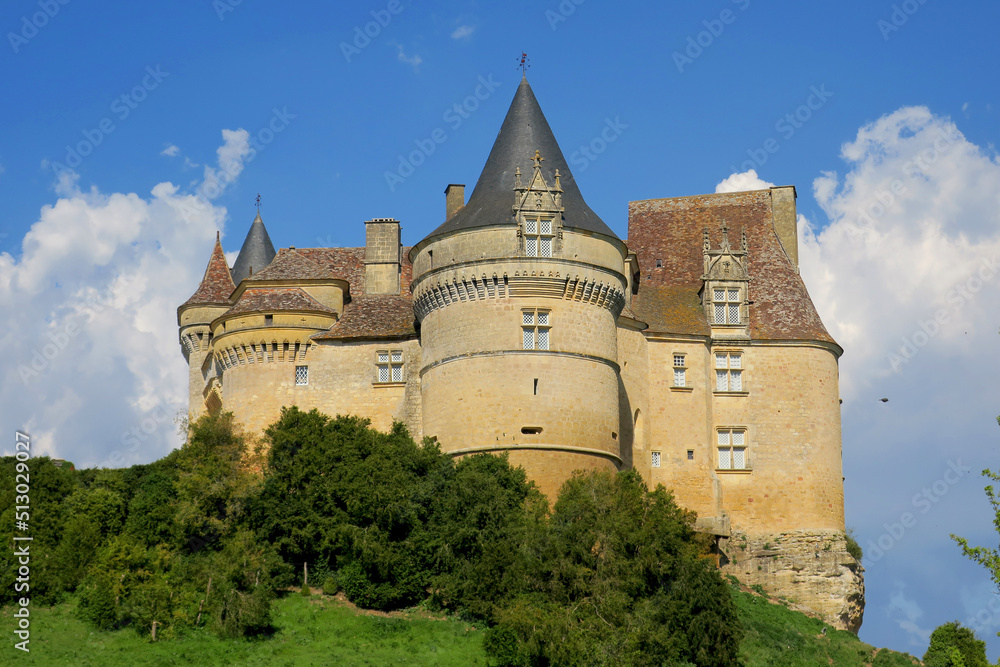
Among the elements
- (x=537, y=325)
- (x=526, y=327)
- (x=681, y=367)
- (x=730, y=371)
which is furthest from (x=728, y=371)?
(x=526, y=327)

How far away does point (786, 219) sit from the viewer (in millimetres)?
57938

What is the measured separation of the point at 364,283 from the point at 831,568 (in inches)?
709

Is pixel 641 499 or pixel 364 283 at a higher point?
pixel 364 283

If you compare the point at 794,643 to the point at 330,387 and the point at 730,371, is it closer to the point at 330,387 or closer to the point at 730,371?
the point at 730,371

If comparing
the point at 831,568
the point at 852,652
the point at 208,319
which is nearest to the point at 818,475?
the point at 831,568

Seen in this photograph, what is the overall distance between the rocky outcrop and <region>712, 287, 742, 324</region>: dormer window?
7266mm

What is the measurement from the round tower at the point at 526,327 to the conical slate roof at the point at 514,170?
7 cm

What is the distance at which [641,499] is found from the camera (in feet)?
148

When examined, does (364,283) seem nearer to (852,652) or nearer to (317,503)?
(317,503)

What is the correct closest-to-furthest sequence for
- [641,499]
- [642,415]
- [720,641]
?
[720,641] < [641,499] < [642,415]

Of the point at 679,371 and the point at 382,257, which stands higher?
the point at 382,257

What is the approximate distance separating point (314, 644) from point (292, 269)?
16182 millimetres

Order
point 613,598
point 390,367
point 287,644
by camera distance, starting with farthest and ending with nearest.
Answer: point 390,367 < point 287,644 < point 613,598

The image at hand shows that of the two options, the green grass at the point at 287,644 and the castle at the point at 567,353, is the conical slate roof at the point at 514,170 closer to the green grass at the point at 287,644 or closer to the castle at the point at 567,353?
the castle at the point at 567,353
